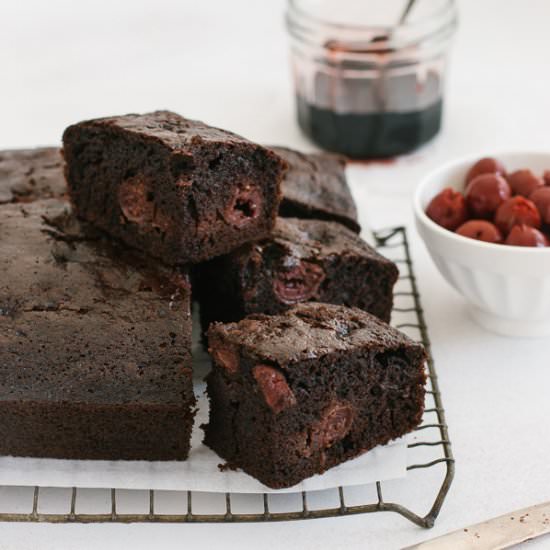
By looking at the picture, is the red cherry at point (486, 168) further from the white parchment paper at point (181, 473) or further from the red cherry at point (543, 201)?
the white parchment paper at point (181, 473)

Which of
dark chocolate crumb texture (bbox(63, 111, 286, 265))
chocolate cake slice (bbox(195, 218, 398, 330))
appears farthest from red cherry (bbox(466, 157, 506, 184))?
dark chocolate crumb texture (bbox(63, 111, 286, 265))

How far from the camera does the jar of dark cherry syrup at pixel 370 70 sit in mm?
4586

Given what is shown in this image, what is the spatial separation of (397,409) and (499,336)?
2.84ft

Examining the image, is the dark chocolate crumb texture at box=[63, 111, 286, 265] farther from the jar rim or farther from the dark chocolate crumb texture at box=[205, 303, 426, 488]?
the jar rim

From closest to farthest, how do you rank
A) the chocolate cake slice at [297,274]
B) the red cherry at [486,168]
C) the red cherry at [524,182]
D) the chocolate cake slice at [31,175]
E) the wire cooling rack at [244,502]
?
1. the wire cooling rack at [244,502]
2. the chocolate cake slice at [297,274]
3. the chocolate cake slice at [31,175]
4. the red cherry at [524,182]
5. the red cherry at [486,168]

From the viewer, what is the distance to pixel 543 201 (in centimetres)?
338

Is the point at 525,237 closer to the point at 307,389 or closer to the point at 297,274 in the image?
the point at 297,274

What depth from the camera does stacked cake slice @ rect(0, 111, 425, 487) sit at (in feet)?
8.84

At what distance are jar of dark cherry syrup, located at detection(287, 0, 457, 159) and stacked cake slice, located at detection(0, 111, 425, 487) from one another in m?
1.61

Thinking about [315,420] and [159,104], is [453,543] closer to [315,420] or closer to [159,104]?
[315,420]

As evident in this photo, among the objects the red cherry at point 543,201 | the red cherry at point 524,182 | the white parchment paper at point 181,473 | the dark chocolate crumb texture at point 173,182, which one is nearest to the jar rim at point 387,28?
the red cherry at point 524,182

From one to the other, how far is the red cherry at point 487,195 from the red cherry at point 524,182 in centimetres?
4

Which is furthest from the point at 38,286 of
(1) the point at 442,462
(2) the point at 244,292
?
(1) the point at 442,462

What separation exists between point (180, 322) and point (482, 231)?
114 cm
